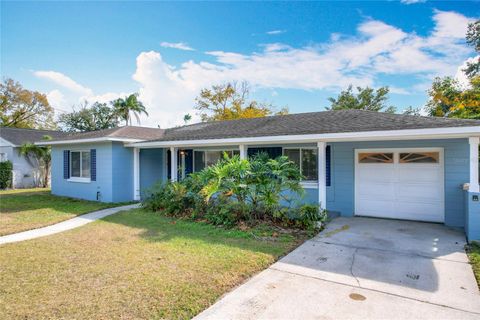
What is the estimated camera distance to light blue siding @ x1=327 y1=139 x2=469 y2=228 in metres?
7.48

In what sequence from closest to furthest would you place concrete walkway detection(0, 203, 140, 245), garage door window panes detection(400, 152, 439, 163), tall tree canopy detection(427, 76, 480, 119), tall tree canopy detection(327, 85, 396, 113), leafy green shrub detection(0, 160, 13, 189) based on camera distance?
concrete walkway detection(0, 203, 140, 245)
garage door window panes detection(400, 152, 439, 163)
tall tree canopy detection(427, 76, 480, 119)
leafy green shrub detection(0, 160, 13, 189)
tall tree canopy detection(327, 85, 396, 113)

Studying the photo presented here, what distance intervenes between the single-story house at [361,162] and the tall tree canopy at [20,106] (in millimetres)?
24349

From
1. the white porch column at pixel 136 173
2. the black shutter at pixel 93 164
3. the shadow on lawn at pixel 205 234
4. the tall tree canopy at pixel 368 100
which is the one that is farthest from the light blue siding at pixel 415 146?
the tall tree canopy at pixel 368 100

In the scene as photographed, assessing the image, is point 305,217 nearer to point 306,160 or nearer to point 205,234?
point 205,234

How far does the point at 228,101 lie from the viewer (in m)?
29.6

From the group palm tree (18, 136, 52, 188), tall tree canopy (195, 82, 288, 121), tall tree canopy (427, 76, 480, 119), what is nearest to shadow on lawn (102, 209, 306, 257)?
palm tree (18, 136, 52, 188)

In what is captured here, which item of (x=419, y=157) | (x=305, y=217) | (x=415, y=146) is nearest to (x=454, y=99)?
(x=419, y=157)

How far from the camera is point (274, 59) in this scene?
19.2 m

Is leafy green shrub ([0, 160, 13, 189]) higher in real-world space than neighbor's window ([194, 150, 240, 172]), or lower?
lower

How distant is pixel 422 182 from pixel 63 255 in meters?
9.11

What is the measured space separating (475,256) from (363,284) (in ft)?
8.82

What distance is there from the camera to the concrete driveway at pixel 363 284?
330cm

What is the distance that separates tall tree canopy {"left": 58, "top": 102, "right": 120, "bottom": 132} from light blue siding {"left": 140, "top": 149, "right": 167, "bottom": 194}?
1002 inches

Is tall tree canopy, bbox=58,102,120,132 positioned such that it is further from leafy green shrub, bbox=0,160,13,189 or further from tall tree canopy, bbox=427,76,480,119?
tall tree canopy, bbox=427,76,480,119
